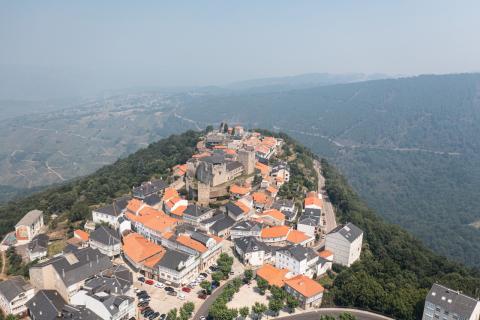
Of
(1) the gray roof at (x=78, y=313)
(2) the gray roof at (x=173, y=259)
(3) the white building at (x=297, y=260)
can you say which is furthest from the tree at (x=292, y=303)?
(1) the gray roof at (x=78, y=313)

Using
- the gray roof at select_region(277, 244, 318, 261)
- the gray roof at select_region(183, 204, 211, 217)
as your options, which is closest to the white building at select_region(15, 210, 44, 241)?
the gray roof at select_region(183, 204, 211, 217)

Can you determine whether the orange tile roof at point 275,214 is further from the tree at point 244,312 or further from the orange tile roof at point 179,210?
the tree at point 244,312

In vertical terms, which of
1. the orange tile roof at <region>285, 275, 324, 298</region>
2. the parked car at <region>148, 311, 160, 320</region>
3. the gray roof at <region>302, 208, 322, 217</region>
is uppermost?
the gray roof at <region>302, 208, 322, 217</region>

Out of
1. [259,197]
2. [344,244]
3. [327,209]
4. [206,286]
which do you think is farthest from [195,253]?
[327,209]

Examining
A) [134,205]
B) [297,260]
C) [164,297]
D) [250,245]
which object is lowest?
[164,297]

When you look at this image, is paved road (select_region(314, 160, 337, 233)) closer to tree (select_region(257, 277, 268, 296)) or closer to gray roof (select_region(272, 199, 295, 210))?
gray roof (select_region(272, 199, 295, 210))

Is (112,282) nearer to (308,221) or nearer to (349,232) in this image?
(308,221)
